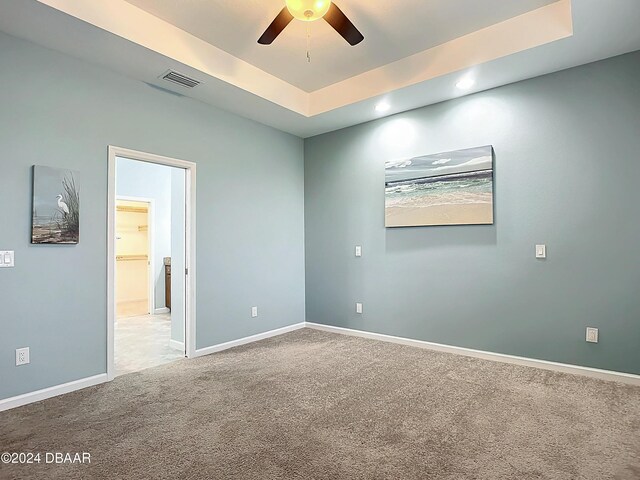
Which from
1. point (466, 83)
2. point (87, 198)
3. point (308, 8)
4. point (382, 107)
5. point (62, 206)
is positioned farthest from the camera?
point (382, 107)

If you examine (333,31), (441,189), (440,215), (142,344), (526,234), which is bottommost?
(142,344)

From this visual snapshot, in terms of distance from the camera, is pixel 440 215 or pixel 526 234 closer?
pixel 526 234

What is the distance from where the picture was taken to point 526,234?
11.4 feet

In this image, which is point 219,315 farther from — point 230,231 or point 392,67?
point 392,67

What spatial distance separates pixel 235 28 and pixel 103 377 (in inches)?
129

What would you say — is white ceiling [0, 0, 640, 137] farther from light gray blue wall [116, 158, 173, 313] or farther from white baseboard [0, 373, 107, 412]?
light gray blue wall [116, 158, 173, 313]

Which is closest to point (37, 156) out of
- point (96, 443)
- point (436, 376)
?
point (96, 443)

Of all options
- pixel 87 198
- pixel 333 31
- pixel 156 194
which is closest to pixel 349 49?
pixel 333 31

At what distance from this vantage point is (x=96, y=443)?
84.3 inches

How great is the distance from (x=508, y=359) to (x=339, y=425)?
215cm

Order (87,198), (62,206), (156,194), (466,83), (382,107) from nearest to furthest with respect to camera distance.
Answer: (62,206), (87,198), (466,83), (382,107), (156,194)

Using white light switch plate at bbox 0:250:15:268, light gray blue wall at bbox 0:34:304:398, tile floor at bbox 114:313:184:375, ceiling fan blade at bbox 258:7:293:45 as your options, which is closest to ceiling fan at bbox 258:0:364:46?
ceiling fan blade at bbox 258:7:293:45

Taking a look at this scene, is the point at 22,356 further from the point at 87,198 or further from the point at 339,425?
the point at 339,425

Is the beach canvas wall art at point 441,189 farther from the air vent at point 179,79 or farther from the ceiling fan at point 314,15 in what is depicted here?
the air vent at point 179,79
